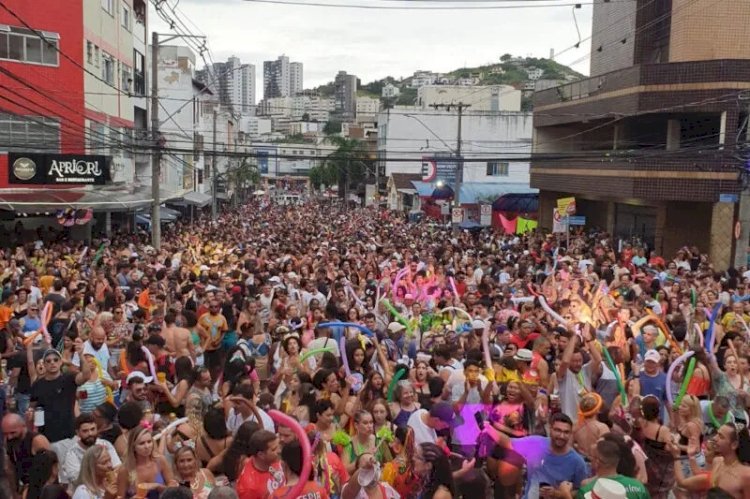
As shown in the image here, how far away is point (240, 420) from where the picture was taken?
6680 mm

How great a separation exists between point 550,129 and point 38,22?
2209 cm

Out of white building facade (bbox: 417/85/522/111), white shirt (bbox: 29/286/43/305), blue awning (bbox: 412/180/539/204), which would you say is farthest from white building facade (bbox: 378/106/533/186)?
white shirt (bbox: 29/286/43/305)

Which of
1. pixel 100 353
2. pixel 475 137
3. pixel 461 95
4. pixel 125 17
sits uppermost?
pixel 461 95

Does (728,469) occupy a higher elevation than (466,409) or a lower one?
higher

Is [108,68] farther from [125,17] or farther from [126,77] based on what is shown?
[125,17]

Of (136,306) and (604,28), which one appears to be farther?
(604,28)

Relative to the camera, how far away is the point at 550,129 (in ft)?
125

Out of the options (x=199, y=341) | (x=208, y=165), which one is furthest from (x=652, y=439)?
(x=208, y=165)

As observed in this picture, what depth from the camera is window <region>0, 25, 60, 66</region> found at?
2755cm

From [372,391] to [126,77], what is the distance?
33513mm

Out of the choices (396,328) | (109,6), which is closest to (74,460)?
(396,328)

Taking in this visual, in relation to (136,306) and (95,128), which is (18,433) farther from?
(95,128)

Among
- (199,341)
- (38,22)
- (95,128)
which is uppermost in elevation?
(38,22)

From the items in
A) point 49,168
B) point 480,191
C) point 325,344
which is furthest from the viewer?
point 480,191
